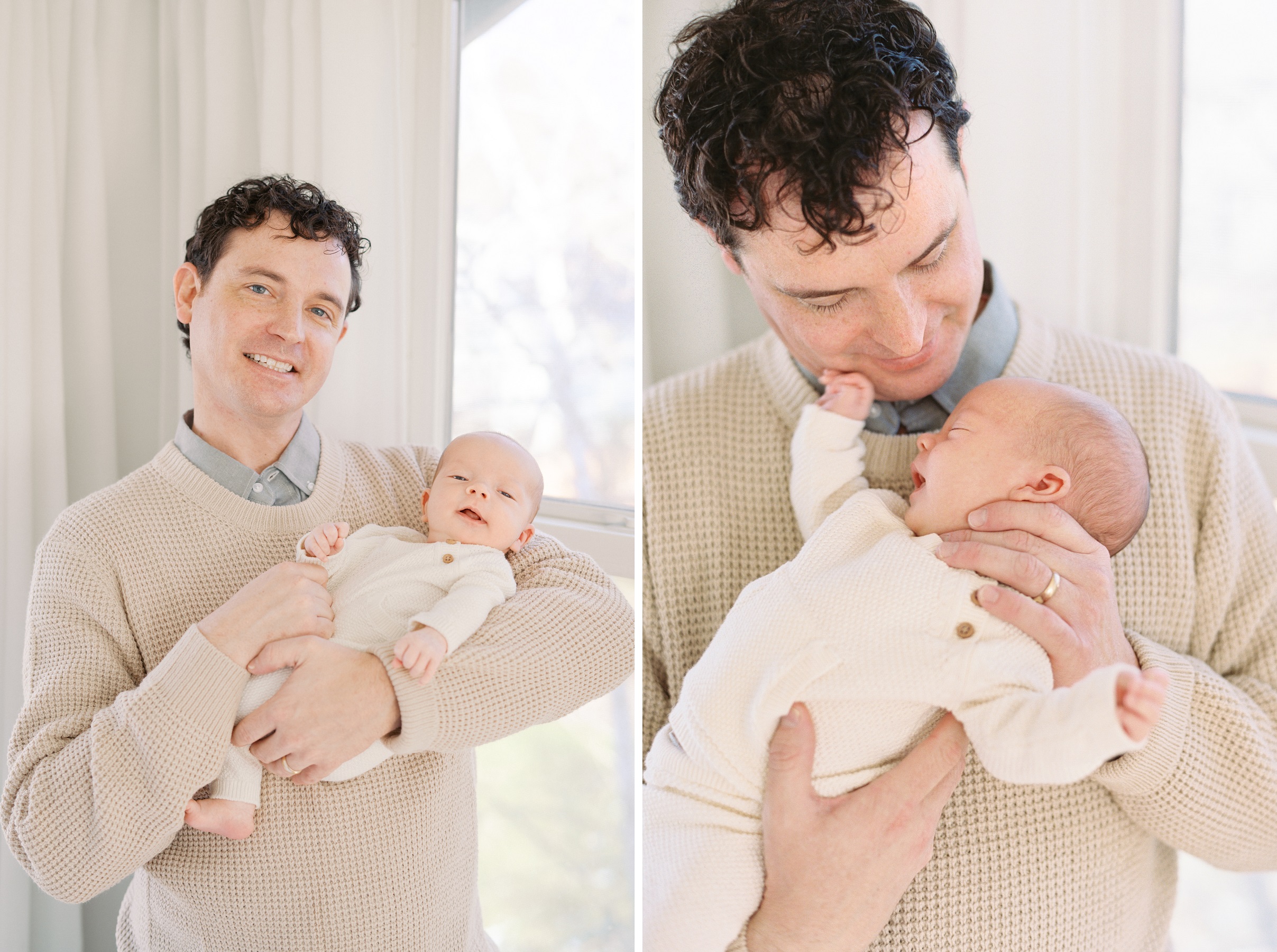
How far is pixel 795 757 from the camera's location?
1001 mm

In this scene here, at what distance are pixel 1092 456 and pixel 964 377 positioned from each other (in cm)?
21

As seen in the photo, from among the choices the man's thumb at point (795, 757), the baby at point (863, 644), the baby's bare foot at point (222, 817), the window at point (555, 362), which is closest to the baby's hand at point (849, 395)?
the baby at point (863, 644)

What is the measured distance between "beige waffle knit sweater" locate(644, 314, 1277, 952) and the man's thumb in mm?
199

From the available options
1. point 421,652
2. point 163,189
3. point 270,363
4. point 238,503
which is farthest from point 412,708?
point 163,189

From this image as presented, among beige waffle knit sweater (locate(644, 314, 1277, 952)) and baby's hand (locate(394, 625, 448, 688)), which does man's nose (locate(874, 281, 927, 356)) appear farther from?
baby's hand (locate(394, 625, 448, 688))

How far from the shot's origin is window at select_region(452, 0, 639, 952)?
1.48 meters

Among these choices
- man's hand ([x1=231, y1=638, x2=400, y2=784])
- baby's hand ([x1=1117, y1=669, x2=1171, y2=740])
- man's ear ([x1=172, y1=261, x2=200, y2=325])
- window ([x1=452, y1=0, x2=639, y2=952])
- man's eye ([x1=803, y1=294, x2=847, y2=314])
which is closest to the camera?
baby's hand ([x1=1117, y1=669, x2=1171, y2=740])

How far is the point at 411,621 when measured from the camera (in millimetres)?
1148

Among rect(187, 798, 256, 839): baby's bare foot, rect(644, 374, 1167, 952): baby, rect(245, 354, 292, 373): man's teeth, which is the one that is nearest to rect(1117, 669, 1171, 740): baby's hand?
rect(644, 374, 1167, 952): baby

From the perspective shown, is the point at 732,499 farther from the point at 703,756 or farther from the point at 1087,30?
the point at 1087,30

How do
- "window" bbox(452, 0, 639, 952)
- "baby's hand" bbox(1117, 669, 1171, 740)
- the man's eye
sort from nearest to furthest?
"baby's hand" bbox(1117, 669, 1171, 740)
the man's eye
"window" bbox(452, 0, 639, 952)

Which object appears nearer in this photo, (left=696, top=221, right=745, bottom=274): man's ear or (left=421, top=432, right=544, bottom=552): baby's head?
(left=696, top=221, right=745, bottom=274): man's ear

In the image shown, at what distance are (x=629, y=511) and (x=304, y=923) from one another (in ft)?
2.47

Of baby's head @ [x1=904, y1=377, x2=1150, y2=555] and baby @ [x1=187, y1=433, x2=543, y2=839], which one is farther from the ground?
baby's head @ [x1=904, y1=377, x2=1150, y2=555]
